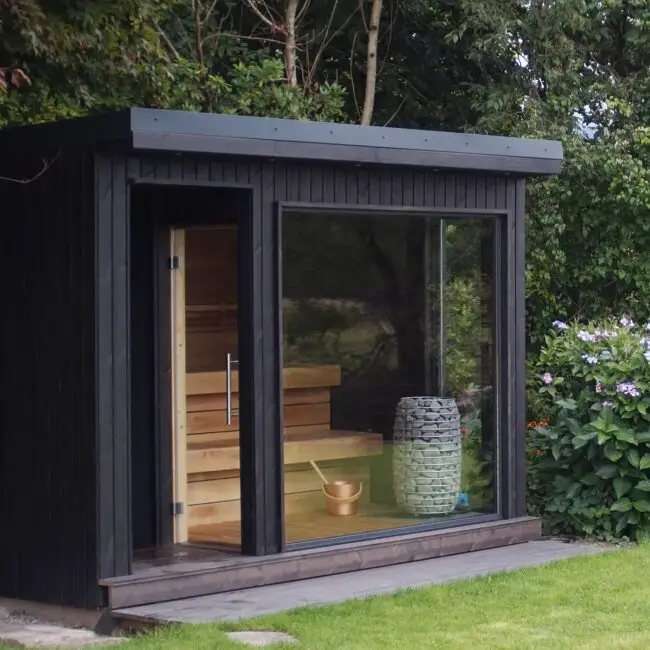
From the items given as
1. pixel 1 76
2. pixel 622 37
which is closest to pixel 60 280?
pixel 1 76

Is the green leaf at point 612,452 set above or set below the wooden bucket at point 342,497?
above

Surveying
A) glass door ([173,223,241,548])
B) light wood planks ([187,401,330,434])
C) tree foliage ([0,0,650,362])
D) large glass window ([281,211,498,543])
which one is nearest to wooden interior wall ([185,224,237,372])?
glass door ([173,223,241,548])

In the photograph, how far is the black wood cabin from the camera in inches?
265

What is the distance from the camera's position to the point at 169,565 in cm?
710

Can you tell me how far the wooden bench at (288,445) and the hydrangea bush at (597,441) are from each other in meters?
1.47

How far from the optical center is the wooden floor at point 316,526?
24.7 ft

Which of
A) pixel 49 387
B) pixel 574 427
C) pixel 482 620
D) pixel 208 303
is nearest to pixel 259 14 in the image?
pixel 208 303

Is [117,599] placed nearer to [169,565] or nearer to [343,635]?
[169,565]

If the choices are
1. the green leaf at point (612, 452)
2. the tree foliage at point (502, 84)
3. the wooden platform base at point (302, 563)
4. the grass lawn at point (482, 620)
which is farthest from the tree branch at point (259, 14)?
the grass lawn at point (482, 620)

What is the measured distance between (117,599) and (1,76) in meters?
2.74

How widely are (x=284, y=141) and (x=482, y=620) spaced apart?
2701 millimetres

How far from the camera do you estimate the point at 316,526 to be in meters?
7.62

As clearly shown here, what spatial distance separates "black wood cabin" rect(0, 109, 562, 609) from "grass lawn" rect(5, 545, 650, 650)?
847mm

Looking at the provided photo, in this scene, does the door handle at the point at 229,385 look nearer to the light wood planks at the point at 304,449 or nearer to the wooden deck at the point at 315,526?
the light wood planks at the point at 304,449
